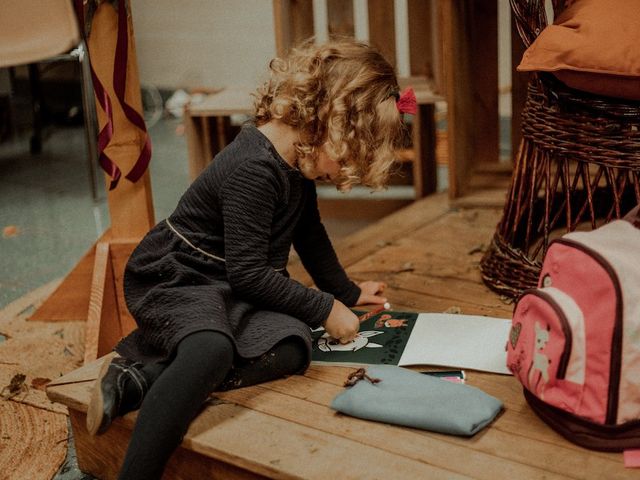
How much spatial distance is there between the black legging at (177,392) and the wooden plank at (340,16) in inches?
54.7

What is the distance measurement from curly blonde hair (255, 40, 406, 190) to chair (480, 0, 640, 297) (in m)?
0.34

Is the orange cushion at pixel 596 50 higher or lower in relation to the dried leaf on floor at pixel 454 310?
higher

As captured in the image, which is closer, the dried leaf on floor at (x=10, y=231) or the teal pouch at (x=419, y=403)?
the teal pouch at (x=419, y=403)

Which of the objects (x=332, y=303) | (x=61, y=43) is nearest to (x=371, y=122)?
(x=332, y=303)

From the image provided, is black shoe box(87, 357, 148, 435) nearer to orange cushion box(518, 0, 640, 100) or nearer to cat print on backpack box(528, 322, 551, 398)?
cat print on backpack box(528, 322, 551, 398)

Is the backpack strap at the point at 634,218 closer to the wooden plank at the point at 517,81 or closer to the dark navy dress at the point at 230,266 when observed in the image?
the dark navy dress at the point at 230,266

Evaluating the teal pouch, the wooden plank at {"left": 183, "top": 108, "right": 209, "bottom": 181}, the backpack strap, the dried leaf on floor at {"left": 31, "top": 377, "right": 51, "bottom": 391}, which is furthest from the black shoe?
the wooden plank at {"left": 183, "top": 108, "right": 209, "bottom": 181}

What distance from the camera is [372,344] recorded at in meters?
1.40

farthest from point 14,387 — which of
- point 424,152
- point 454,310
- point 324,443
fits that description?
point 424,152

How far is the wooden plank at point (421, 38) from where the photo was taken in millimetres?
2350

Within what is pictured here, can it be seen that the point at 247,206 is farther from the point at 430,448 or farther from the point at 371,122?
the point at 430,448

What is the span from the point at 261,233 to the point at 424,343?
333 millimetres

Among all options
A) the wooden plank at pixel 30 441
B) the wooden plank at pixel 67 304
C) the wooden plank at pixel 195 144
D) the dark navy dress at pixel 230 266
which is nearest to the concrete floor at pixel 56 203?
the wooden plank at pixel 67 304

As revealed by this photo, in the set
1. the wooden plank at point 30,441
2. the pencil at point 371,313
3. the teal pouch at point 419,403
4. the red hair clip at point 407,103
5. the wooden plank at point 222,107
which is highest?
the red hair clip at point 407,103
